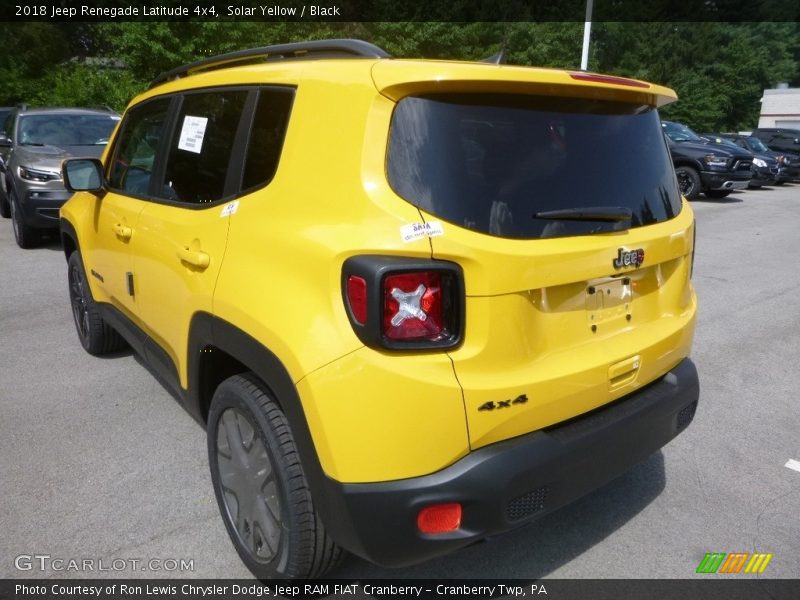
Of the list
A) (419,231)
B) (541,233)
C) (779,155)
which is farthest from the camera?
(779,155)

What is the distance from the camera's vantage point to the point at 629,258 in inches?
86.9

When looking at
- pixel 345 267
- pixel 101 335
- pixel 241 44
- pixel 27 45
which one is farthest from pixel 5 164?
pixel 27 45

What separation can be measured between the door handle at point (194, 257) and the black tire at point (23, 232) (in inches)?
259

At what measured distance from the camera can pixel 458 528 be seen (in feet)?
6.25

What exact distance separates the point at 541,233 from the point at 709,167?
1447cm

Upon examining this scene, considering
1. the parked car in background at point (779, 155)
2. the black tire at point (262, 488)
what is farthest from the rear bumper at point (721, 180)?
the black tire at point (262, 488)

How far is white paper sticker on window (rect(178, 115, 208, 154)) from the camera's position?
2773 millimetres

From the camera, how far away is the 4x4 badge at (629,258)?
2168mm

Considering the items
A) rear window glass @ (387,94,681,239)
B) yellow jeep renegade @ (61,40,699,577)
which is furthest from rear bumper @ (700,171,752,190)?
rear window glass @ (387,94,681,239)

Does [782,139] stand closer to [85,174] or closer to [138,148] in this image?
[138,148]

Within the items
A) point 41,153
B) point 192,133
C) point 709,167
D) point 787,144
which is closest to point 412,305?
point 192,133

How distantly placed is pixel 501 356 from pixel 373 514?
0.59 metres

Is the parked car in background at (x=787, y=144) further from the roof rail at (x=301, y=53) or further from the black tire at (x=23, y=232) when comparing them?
the roof rail at (x=301, y=53)

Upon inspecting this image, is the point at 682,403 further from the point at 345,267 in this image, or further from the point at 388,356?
the point at 345,267
